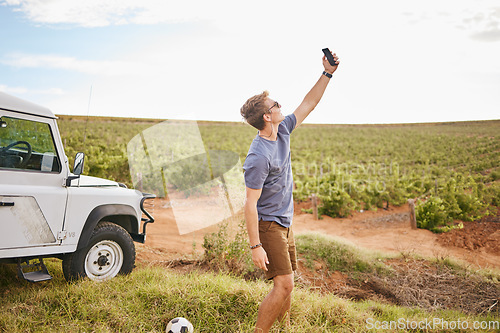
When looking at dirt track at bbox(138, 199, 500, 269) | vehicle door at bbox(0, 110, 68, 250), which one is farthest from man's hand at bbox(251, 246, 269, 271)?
dirt track at bbox(138, 199, 500, 269)

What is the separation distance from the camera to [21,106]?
164 inches

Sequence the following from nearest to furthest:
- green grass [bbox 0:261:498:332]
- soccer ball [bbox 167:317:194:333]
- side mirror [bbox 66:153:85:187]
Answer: soccer ball [bbox 167:317:194:333] < green grass [bbox 0:261:498:332] < side mirror [bbox 66:153:85:187]

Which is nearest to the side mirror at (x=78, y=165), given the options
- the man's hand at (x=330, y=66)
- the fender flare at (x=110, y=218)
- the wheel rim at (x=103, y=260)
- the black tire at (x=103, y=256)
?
the fender flare at (x=110, y=218)

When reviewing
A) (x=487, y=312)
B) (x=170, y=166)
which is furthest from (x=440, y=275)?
(x=170, y=166)

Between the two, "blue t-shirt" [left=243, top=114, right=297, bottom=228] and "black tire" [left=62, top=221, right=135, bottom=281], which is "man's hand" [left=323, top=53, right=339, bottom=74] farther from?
"black tire" [left=62, top=221, right=135, bottom=281]

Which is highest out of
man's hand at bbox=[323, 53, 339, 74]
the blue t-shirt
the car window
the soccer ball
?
man's hand at bbox=[323, 53, 339, 74]

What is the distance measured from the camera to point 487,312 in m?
5.08

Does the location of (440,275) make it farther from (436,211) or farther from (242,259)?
(436,211)

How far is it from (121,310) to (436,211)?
9486 millimetres

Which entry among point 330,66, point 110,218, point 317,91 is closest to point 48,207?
point 110,218

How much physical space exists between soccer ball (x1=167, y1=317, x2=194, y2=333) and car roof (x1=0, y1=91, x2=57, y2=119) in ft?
9.15

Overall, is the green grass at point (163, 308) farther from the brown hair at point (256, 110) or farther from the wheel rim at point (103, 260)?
the brown hair at point (256, 110)

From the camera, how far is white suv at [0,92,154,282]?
411cm

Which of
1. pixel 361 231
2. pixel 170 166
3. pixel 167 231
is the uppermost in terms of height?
pixel 170 166
